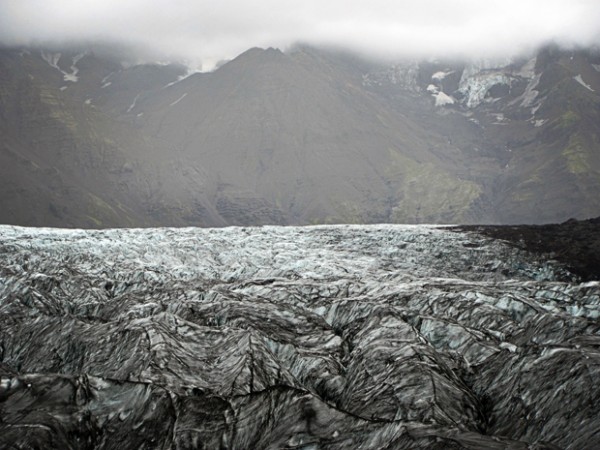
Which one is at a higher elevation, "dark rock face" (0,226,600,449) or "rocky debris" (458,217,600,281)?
"dark rock face" (0,226,600,449)

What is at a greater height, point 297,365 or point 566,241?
point 297,365

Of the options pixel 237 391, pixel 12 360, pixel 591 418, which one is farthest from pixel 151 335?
pixel 591 418

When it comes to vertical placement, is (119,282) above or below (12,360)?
below

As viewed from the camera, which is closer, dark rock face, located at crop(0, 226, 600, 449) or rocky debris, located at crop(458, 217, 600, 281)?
dark rock face, located at crop(0, 226, 600, 449)

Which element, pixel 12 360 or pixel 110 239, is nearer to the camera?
pixel 12 360

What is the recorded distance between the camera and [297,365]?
26766mm

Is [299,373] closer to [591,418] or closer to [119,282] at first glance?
[591,418]

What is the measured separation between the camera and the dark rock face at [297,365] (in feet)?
58.3

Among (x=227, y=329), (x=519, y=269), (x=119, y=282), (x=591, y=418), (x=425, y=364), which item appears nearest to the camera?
(x=591, y=418)

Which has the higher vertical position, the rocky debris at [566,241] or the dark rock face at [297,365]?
the dark rock face at [297,365]

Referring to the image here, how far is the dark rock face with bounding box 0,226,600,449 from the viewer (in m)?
17.8

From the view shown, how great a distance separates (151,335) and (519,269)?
6824 centimetres

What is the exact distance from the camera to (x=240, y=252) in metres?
83.2

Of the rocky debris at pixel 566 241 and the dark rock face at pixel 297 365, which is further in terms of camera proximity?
the rocky debris at pixel 566 241
